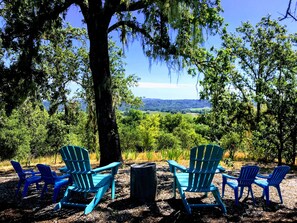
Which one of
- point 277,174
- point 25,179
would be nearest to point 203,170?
point 277,174

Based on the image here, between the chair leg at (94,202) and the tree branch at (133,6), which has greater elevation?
the tree branch at (133,6)

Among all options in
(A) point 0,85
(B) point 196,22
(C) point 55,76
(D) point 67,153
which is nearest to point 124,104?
(C) point 55,76

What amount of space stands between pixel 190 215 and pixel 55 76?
39.0 ft

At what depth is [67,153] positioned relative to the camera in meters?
3.62

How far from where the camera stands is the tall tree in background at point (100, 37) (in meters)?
5.91

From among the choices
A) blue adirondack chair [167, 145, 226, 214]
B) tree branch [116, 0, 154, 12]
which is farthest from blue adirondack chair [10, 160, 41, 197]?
tree branch [116, 0, 154, 12]

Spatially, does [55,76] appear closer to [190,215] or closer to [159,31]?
[159,31]

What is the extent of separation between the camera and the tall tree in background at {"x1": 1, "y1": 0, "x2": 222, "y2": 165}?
19.4ft

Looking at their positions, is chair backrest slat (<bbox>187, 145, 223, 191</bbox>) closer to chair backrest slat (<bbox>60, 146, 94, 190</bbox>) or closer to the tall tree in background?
chair backrest slat (<bbox>60, 146, 94, 190</bbox>)

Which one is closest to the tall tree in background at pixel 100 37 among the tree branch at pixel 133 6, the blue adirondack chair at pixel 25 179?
the tree branch at pixel 133 6

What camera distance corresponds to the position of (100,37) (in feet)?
19.7

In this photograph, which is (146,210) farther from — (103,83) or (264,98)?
(264,98)

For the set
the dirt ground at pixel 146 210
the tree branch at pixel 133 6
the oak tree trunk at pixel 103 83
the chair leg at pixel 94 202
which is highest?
the tree branch at pixel 133 6

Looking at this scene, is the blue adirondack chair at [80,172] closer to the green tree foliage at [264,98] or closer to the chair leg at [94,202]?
the chair leg at [94,202]
